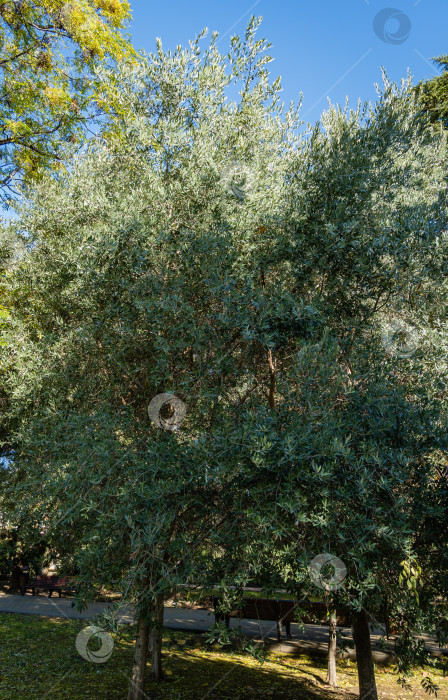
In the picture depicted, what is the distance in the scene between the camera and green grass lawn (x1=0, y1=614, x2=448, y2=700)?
28.5 feet

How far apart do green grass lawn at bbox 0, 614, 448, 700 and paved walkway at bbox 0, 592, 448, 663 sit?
1.89 ft

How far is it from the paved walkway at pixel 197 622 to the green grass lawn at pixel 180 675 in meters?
0.58

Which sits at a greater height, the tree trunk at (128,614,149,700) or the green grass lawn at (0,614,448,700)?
the tree trunk at (128,614,149,700)

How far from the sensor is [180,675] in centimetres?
988

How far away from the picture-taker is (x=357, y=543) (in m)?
4.57

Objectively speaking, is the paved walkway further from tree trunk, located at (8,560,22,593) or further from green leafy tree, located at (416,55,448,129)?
green leafy tree, located at (416,55,448,129)

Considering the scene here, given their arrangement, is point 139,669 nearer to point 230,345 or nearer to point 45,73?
point 230,345

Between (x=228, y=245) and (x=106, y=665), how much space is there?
970cm

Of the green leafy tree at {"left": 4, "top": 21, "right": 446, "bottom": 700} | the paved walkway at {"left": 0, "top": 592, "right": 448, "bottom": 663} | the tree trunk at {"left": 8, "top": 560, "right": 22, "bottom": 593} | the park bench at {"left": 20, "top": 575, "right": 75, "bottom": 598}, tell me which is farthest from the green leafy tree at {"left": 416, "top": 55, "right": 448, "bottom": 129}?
the tree trunk at {"left": 8, "top": 560, "right": 22, "bottom": 593}

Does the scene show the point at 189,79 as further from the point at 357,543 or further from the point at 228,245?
the point at 357,543

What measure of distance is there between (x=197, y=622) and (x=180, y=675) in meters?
6.81

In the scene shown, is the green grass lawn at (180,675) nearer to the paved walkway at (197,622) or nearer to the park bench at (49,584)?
the paved walkway at (197,622)

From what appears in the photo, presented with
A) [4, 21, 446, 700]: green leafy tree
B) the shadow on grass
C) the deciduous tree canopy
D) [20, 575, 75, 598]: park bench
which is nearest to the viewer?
[4, 21, 446, 700]: green leafy tree

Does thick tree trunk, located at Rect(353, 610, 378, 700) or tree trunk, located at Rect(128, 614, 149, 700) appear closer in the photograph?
thick tree trunk, located at Rect(353, 610, 378, 700)
